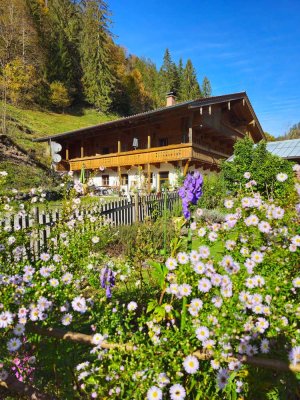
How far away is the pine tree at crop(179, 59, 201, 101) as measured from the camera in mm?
67062

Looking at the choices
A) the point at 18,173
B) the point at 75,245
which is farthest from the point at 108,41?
the point at 75,245

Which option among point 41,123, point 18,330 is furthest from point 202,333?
point 41,123

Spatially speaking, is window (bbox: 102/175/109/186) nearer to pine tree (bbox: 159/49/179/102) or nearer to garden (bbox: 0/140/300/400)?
garden (bbox: 0/140/300/400)

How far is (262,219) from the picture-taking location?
2.17 metres

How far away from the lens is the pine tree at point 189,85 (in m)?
67.1

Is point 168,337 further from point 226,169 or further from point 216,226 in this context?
point 226,169

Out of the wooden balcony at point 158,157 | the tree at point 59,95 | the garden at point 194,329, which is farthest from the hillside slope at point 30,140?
the wooden balcony at point 158,157

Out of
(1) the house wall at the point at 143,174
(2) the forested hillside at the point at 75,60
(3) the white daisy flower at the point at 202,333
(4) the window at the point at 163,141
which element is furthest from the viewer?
(2) the forested hillside at the point at 75,60

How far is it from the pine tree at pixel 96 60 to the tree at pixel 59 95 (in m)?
6.08

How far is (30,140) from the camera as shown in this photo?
2817 centimetres

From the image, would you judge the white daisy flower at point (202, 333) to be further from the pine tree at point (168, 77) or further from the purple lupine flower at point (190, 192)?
the pine tree at point (168, 77)

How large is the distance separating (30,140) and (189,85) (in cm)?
5036

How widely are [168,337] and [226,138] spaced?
2660cm

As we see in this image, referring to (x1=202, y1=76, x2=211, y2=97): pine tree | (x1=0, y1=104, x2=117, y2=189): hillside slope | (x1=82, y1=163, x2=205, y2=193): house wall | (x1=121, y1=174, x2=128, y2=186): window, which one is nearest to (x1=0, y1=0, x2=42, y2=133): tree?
(x1=0, y1=104, x2=117, y2=189): hillside slope
